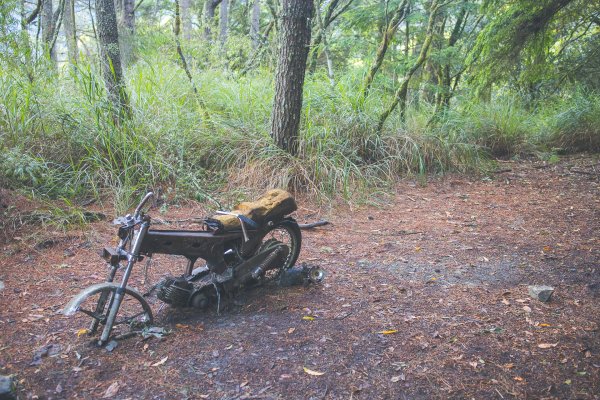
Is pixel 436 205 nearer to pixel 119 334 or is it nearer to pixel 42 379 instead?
pixel 119 334

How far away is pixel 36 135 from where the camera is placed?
538 centimetres

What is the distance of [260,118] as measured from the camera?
6520mm

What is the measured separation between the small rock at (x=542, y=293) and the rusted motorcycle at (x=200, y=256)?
61.2 inches

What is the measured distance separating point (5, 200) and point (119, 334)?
8.69 feet

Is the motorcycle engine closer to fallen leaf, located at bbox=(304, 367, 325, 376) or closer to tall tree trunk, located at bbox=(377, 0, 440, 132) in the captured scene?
fallen leaf, located at bbox=(304, 367, 325, 376)

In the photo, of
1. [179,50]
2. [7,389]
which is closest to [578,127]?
[179,50]

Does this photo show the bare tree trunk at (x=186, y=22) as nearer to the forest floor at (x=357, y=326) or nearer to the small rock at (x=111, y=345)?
the forest floor at (x=357, y=326)

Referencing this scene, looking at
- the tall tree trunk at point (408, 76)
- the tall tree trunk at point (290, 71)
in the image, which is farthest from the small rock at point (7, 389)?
the tall tree trunk at point (408, 76)

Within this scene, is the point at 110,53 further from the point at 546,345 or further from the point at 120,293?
the point at 546,345

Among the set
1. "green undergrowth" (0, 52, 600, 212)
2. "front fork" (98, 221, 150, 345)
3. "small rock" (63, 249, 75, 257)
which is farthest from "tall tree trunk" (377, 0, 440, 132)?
"front fork" (98, 221, 150, 345)

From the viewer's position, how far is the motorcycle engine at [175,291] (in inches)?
114

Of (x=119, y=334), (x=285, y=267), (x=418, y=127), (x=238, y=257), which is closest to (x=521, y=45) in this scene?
(x=418, y=127)

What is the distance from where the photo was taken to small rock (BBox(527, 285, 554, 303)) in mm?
3084

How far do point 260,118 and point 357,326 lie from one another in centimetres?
427
